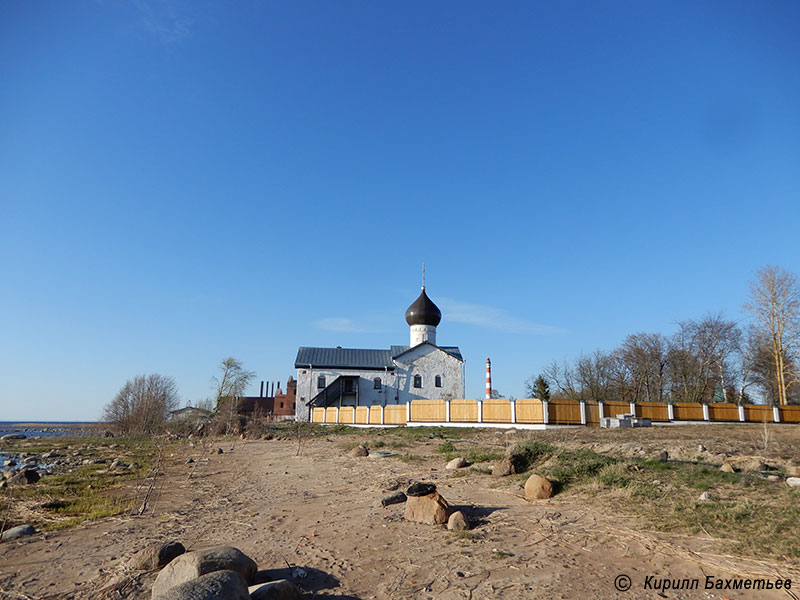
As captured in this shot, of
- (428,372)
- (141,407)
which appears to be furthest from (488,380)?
(141,407)

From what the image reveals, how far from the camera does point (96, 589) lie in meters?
5.16

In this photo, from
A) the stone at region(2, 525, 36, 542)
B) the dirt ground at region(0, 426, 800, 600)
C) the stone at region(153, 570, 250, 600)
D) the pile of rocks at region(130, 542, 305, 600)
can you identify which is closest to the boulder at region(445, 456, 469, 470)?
the dirt ground at region(0, 426, 800, 600)

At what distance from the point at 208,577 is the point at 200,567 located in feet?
1.81

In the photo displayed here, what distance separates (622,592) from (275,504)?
616 cm

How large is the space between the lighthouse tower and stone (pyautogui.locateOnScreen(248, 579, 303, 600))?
4412 cm

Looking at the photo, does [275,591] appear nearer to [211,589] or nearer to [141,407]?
[211,589]

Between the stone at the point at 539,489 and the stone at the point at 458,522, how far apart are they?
199cm

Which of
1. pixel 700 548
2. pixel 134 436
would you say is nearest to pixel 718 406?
pixel 700 548

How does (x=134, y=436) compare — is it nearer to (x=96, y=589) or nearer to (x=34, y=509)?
(x=34, y=509)

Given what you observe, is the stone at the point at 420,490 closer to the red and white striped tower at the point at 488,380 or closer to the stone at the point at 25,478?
the stone at the point at 25,478

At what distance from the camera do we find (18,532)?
24.4 ft

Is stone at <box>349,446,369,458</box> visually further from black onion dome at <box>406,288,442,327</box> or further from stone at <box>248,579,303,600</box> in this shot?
black onion dome at <box>406,288,442,327</box>

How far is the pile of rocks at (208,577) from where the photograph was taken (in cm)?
396

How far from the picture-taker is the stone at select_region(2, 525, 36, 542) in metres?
7.27
